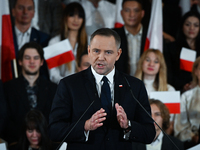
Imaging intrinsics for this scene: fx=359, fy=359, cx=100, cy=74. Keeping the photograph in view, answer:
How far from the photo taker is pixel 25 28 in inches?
188

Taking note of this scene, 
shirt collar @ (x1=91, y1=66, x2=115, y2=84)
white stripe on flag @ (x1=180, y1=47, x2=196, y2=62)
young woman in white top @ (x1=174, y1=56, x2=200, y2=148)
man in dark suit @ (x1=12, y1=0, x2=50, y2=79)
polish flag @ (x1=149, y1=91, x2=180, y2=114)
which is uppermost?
man in dark suit @ (x1=12, y1=0, x2=50, y2=79)

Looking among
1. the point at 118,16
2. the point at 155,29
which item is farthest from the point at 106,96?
the point at 118,16

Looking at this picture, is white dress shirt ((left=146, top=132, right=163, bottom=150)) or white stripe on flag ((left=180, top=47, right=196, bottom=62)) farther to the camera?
white stripe on flag ((left=180, top=47, right=196, bottom=62))

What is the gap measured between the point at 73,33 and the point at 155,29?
118 centimetres

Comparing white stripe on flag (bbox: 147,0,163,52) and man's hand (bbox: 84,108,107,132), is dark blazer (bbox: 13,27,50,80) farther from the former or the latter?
man's hand (bbox: 84,108,107,132)

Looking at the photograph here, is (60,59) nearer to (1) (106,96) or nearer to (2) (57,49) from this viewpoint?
(2) (57,49)

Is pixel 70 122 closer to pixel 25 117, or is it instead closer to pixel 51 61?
pixel 25 117

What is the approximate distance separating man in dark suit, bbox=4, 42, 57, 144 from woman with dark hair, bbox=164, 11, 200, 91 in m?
1.77

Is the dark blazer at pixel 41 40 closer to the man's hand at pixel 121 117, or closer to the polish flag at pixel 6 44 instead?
the polish flag at pixel 6 44

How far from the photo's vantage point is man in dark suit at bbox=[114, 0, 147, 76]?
186 inches

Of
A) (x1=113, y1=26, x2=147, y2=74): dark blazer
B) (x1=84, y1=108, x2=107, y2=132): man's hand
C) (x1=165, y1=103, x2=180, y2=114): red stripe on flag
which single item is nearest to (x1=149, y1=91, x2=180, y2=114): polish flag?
(x1=165, y1=103, x2=180, y2=114): red stripe on flag

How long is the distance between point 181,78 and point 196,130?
0.88 meters

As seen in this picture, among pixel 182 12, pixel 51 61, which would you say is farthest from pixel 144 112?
pixel 182 12

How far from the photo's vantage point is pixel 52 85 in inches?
162
